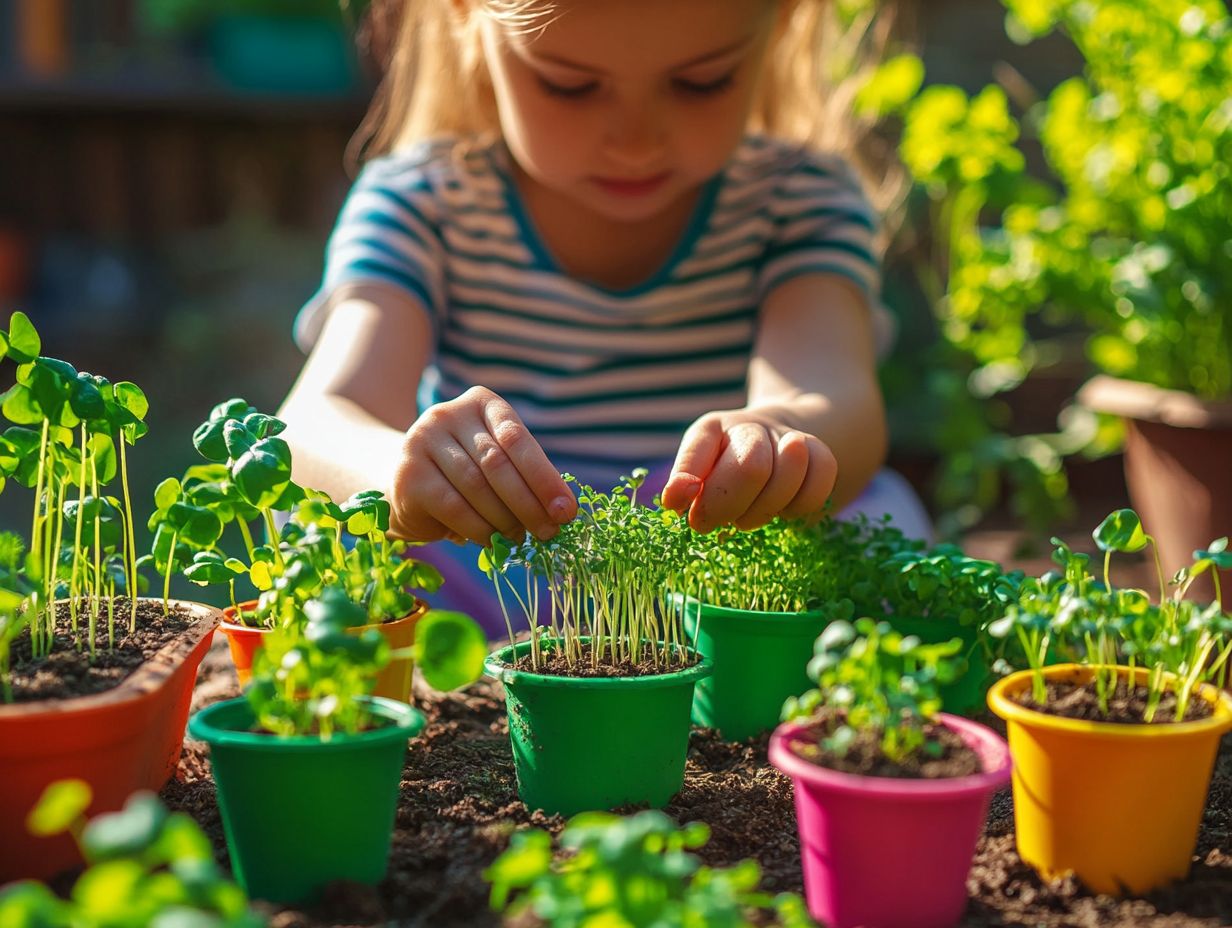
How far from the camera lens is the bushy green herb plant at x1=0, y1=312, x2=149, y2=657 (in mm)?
1263

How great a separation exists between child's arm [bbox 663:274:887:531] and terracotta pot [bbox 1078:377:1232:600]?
20.5 inches

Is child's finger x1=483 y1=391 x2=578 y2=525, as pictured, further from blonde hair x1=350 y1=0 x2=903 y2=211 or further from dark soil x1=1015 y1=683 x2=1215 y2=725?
blonde hair x1=350 y1=0 x2=903 y2=211

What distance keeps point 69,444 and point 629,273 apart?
1400 millimetres

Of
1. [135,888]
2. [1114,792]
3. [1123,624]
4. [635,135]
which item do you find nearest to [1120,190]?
[635,135]

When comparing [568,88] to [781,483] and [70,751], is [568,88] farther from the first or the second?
[70,751]

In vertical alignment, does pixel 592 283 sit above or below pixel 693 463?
above

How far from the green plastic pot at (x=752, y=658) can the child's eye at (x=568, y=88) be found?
0.81 meters

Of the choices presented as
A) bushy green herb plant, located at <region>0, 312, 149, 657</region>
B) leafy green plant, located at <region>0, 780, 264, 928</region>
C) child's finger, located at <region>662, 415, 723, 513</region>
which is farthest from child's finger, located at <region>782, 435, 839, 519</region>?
leafy green plant, located at <region>0, 780, 264, 928</region>

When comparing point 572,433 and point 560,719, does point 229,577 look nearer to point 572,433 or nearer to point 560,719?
point 560,719

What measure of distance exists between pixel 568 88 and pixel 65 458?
0.91 m

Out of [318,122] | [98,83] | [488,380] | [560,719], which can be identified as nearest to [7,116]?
[98,83]

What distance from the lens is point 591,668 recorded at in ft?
4.43

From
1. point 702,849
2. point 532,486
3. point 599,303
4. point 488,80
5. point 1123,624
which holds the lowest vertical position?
point 702,849

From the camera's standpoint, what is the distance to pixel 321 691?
1118mm
